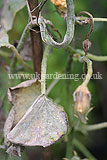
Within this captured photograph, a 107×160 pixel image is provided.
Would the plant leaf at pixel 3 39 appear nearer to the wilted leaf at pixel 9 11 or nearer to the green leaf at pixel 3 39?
the green leaf at pixel 3 39

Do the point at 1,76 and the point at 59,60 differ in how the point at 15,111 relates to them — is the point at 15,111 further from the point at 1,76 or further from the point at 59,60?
the point at 59,60

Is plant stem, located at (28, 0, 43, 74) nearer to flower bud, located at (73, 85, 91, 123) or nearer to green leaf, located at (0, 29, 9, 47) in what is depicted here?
green leaf, located at (0, 29, 9, 47)

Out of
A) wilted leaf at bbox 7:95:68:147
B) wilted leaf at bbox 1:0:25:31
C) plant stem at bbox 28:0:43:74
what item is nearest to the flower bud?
wilted leaf at bbox 7:95:68:147

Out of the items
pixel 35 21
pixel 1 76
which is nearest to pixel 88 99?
pixel 35 21

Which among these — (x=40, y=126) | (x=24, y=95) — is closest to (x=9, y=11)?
(x=24, y=95)

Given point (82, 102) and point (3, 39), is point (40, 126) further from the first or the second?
point (3, 39)
